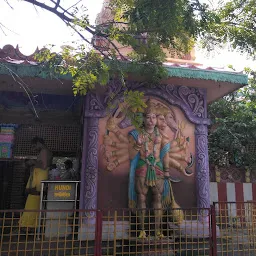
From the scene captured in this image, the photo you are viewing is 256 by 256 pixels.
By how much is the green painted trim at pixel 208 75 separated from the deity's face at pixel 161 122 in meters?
0.97

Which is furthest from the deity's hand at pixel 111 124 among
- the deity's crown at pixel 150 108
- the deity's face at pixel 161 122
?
the deity's face at pixel 161 122

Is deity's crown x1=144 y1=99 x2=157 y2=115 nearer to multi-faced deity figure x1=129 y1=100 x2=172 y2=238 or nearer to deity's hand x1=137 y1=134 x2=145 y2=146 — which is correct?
multi-faced deity figure x1=129 y1=100 x2=172 y2=238

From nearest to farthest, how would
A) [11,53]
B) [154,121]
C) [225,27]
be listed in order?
[11,53] < [154,121] < [225,27]

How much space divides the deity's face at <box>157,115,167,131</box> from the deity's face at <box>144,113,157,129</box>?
0.13m

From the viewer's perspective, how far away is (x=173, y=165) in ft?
19.3

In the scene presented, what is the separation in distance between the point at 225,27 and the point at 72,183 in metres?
5.35

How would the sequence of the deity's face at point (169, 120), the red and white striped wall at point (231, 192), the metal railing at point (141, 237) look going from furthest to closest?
the red and white striped wall at point (231, 192)
the deity's face at point (169, 120)
the metal railing at point (141, 237)

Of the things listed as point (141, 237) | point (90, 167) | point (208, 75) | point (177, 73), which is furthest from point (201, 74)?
point (141, 237)

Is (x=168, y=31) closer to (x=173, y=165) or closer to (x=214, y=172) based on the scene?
(x=173, y=165)

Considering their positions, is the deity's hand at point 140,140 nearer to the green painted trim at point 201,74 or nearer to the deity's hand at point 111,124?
the deity's hand at point 111,124

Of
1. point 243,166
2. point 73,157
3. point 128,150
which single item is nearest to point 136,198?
point 128,150

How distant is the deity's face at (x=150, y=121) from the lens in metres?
5.75

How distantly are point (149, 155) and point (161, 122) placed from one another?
768mm

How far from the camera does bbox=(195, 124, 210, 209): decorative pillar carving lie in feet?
19.1
